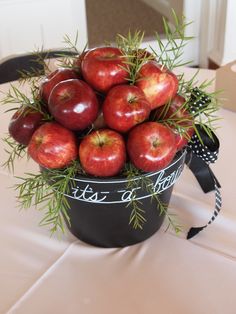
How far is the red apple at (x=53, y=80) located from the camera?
0.62m

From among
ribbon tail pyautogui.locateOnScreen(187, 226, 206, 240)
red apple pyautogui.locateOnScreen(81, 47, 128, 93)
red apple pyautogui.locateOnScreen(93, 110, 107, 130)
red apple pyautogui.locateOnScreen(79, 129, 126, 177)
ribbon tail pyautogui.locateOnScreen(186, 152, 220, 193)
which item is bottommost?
→ ribbon tail pyautogui.locateOnScreen(187, 226, 206, 240)

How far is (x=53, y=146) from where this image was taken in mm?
549

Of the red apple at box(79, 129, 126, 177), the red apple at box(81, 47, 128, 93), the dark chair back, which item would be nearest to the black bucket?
the red apple at box(79, 129, 126, 177)

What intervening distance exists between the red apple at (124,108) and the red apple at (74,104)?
22mm

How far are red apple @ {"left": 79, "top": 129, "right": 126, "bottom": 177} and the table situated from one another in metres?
0.19

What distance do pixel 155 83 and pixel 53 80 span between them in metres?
0.16

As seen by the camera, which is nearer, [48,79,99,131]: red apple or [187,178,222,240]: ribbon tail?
[48,79,99,131]: red apple

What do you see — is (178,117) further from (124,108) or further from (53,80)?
(53,80)

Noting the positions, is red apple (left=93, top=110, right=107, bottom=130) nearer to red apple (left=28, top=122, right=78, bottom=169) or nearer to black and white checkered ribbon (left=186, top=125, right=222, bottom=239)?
red apple (left=28, top=122, right=78, bottom=169)

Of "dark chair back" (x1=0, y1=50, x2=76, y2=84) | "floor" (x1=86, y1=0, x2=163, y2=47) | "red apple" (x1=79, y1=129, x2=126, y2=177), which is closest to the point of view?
"red apple" (x1=79, y1=129, x2=126, y2=177)

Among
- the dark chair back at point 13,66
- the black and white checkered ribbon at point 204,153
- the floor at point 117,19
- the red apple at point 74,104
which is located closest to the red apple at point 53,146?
the red apple at point 74,104

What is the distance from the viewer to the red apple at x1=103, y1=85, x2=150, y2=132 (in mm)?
546

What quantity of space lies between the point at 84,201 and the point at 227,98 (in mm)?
661

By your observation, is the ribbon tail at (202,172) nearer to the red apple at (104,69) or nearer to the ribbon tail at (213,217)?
the ribbon tail at (213,217)
